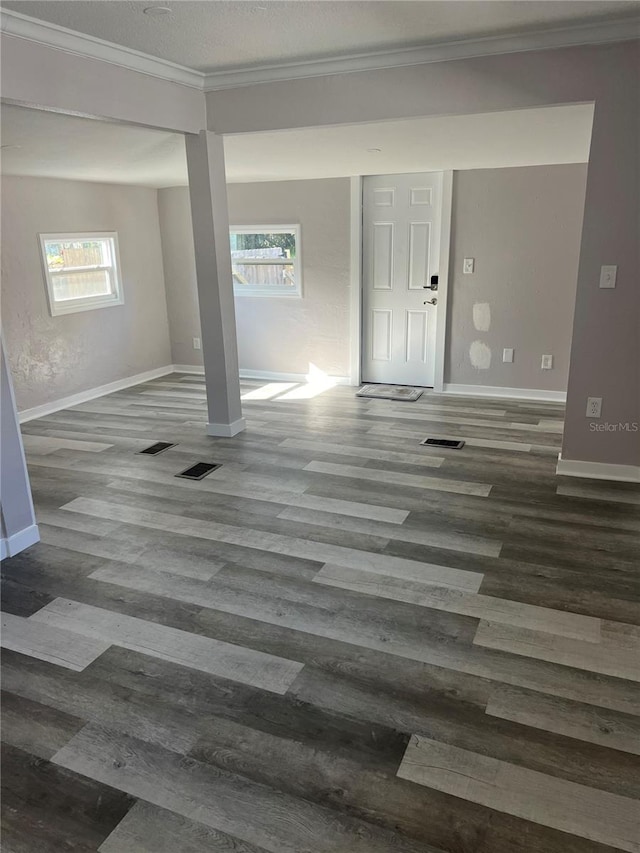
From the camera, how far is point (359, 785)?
172 cm

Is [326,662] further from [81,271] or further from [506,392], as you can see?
[81,271]

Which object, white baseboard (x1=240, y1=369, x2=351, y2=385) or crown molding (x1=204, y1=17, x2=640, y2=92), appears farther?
white baseboard (x1=240, y1=369, x2=351, y2=385)

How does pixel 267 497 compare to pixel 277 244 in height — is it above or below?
below

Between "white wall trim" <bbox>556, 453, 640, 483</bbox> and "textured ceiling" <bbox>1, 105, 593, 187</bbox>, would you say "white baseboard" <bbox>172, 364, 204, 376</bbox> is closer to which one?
"textured ceiling" <bbox>1, 105, 593, 187</bbox>

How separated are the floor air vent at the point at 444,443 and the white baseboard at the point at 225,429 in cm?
148

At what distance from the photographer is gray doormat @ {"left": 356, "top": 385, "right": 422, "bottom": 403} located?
234 inches

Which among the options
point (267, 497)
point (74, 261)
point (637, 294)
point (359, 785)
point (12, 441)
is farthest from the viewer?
point (74, 261)

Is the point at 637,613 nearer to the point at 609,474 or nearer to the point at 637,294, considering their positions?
the point at 609,474

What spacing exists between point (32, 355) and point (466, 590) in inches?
181

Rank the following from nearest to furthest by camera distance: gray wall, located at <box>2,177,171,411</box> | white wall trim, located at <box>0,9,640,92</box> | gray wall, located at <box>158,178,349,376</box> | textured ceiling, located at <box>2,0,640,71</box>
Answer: textured ceiling, located at <box>2,0,640,71</box>
white wall trim, located at <box>0,9,640,92</box>
gray wall, located at <box>2,177,171,411</box>
gray wall, located at <box>158,178,349,376</box>

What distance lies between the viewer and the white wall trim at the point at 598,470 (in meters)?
3.75

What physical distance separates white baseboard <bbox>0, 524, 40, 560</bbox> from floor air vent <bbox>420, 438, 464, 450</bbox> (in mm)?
2725

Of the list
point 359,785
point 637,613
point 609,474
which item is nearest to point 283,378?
point 609,474

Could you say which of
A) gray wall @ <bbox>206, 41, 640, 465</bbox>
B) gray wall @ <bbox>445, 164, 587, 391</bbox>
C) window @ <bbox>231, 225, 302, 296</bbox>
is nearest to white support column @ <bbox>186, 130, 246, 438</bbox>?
gray wall @ <bbox>206, 41, 640, 465</bbox>
